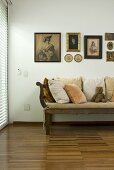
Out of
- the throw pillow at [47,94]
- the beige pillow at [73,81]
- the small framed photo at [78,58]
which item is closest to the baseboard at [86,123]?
the beige pillow at [73,81]

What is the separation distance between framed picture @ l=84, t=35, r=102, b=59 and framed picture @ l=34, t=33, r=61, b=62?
0.52 m

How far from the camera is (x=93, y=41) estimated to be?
17.5 ft

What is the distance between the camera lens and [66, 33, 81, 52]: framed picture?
5.31 meters

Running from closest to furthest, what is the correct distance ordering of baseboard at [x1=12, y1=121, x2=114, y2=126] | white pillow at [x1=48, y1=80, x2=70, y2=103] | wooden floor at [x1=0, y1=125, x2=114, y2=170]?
wooden floor at [x1=0, y1=125, x2=114, y2=170]
white pillow at [x1=48, y1=80, x2=70, y2=103]
baseboard at [x1=12, y1=121, x2=114, y2=126]

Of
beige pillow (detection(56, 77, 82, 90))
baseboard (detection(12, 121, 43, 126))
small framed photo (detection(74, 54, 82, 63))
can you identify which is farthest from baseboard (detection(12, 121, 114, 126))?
small framed photo (detection(74, 54, 82, 63))

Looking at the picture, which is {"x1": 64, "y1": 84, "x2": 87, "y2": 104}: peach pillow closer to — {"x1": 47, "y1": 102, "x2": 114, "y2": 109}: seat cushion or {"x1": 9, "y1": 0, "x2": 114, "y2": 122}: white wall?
{"x1": 47, "y1": 102, "x2": 114, "y2": 109}: seat cushion

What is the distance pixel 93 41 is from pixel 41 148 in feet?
8.97

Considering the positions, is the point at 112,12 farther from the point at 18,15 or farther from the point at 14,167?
the point at 14,167

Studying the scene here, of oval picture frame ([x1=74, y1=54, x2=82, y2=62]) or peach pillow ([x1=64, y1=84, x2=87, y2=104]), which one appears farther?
oval picture frame ([x1=74, y1=54, x2=82, y2=62])

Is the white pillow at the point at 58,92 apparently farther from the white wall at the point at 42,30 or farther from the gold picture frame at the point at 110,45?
the gold picture frame at the point at 110,45

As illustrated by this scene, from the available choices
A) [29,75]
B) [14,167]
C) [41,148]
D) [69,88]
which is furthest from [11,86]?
[14,167]

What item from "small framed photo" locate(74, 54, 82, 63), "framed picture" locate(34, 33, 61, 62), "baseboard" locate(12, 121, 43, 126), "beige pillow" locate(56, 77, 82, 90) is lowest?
"baseboard" locate(12, 121, 43, 126)

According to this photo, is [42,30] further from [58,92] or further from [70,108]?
[70,108]

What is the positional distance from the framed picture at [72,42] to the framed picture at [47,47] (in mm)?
174
